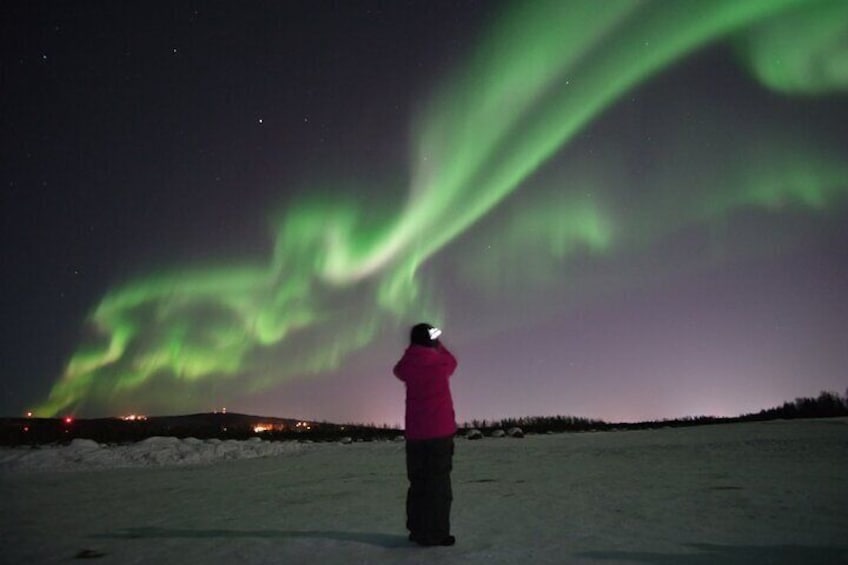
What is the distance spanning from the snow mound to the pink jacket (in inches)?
511

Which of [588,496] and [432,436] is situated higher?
[432,436]

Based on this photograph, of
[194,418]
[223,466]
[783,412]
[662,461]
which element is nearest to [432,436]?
[662,461]

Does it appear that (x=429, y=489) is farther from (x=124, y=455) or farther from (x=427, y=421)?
(x=124, y=455)

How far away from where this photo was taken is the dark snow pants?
18.0 ft

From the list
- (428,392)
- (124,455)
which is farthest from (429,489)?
(124,455)

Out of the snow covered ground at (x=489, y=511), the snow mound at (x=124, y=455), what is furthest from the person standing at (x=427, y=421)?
the snow mound at (x=124, y=455)

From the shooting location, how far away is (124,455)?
56.6ft

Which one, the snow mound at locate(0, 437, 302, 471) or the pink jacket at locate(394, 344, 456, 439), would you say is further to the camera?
the snow mound at locate(0, 437, 302, 471)

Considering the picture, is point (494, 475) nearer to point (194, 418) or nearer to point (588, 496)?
point (588, 496)

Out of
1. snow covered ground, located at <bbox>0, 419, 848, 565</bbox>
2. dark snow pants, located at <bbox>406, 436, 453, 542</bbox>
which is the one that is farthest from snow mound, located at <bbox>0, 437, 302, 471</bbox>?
dark snow pants, located at <bbox>406, 436, 453, 542</bbox>

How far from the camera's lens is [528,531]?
574 cm

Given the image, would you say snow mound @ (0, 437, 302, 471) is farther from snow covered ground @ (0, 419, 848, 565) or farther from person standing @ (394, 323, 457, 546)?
person standing @ (394, 323, 457, 546)

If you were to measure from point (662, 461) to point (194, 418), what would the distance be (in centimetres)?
8207

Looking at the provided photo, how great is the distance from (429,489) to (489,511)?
168 cm
